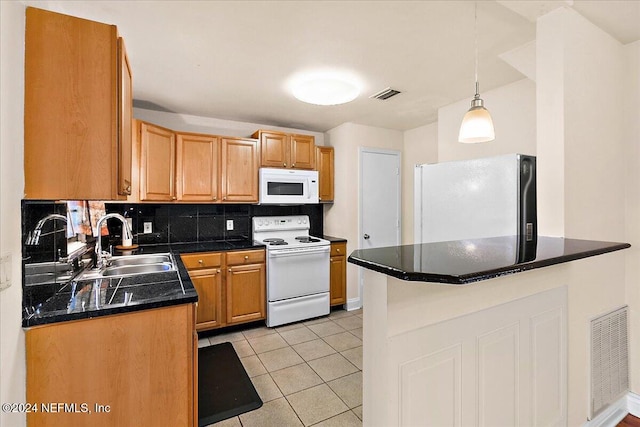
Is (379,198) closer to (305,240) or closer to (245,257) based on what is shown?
(305,240)

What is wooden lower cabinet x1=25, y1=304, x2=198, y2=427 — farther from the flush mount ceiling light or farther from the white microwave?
the white microwave

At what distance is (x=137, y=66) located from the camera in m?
2.21

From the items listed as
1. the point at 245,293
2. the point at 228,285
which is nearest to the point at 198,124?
the point at 228,285

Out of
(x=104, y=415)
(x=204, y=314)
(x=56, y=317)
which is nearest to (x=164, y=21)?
(x=56, y=317)

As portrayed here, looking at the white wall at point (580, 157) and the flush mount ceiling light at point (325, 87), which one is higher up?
the flush mount ceiling light at point (325, 87)

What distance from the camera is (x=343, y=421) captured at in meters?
1.79

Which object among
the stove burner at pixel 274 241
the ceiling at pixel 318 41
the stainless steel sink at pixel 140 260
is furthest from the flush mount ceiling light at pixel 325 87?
the stainless steel sink at pixel 140 260

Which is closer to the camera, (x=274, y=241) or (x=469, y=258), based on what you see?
(x=469, y=258)

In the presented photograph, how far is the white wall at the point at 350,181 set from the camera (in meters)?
3.71

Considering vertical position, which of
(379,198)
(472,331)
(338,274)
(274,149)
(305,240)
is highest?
→ (274,149)

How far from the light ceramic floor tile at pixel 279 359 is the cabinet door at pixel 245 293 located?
59cm

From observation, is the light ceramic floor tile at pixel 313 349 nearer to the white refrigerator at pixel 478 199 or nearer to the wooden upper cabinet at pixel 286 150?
the white refrigerator at pixel 478 199

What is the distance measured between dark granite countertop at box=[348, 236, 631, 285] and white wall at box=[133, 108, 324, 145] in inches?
118

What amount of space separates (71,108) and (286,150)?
2416 millimetres
